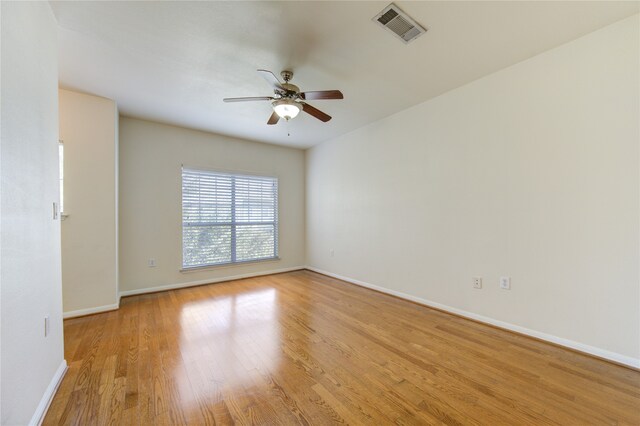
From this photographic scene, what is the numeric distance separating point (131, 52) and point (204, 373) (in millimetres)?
2801

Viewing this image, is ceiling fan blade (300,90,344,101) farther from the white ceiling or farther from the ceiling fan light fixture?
the white ceiling

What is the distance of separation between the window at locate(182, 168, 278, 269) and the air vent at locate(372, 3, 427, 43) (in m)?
3.57

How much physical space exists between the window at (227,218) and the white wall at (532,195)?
2418 mm

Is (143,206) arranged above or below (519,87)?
below

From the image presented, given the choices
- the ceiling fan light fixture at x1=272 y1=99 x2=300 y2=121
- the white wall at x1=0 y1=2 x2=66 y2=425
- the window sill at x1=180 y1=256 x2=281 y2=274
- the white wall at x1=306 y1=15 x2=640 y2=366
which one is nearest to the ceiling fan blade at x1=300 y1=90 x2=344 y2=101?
the ceiling fan light fixture at x1=272 y1=99 x2=300 y2=121

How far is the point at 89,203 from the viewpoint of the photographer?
3.11 metres

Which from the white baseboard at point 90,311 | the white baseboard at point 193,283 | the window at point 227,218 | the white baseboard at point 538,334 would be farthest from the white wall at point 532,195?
the white baseboard at point 90,311

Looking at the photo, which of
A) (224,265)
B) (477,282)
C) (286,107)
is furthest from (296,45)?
(224,265)

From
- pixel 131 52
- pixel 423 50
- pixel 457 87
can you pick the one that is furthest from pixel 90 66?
pixel 457 87

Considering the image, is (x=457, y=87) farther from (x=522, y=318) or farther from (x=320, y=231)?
(x=320, y=231)

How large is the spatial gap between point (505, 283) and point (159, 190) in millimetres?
4804

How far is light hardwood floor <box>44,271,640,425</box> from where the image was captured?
1522 millimetres

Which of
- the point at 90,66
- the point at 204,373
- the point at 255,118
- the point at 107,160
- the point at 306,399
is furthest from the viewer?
the point at 255,118

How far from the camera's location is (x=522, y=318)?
2.52 metres
